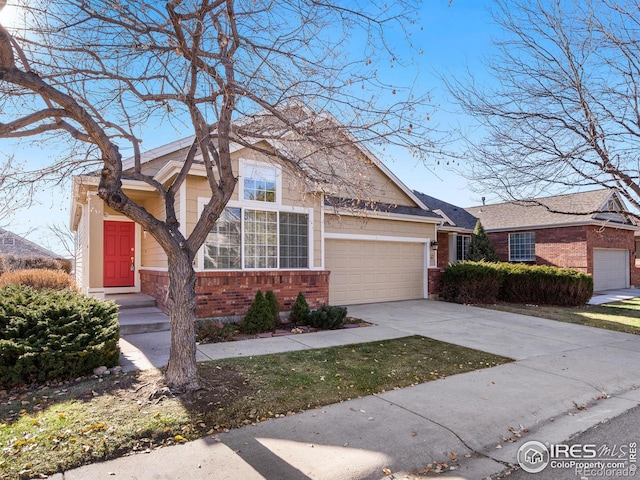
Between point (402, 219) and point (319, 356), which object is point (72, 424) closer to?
point (319, 356)

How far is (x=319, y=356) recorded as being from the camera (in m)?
6.78

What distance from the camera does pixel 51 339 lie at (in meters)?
5.33

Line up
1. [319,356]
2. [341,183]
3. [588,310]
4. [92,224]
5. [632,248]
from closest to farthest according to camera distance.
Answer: [341,183]
[319,356]
[92,224]
[588,310]
[632,248]

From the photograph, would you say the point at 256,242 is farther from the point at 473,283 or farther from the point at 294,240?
the point at 473,283

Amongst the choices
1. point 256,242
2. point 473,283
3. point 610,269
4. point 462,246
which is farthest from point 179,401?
point 610,269

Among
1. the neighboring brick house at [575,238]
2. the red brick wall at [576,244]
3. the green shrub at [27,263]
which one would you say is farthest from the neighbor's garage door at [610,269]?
the green shrub at [27,263]

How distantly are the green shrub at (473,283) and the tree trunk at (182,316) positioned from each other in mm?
10979

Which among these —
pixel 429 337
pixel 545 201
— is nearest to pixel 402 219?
pixel 429 337

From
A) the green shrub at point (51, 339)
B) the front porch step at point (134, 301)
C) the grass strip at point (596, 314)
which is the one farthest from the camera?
the grass strip at point (596, 314)

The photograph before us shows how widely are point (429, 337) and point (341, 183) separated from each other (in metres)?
4.09

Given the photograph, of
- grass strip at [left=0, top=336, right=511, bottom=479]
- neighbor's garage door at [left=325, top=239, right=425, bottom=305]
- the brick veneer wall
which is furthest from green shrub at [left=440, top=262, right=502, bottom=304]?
grass strip at [left=0, top=336, right=511, bottom=479]

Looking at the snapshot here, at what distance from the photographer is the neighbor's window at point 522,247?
2044 cm

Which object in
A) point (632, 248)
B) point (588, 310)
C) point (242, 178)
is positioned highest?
point (242, 178)

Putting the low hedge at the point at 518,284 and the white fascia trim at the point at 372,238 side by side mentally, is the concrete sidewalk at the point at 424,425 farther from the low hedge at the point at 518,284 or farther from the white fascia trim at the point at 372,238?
the low hedge at the point at 518,284
